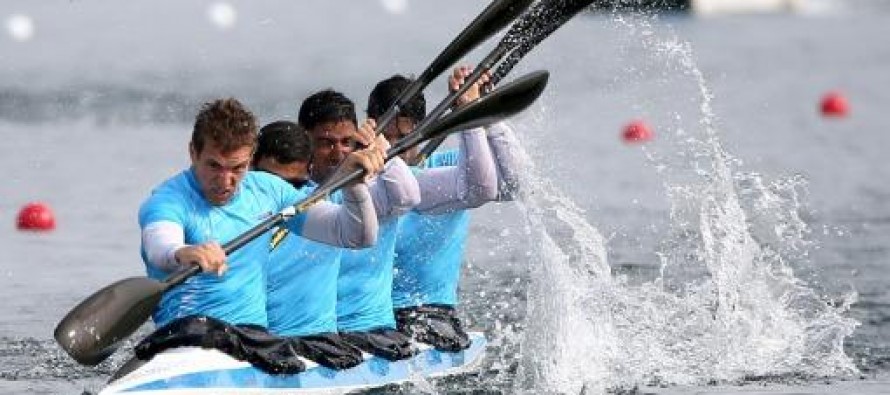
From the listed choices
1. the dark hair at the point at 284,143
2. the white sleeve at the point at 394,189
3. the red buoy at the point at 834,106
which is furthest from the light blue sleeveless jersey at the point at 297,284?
the red buoy at the point at 834,106

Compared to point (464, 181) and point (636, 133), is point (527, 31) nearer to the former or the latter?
point (464, 181)

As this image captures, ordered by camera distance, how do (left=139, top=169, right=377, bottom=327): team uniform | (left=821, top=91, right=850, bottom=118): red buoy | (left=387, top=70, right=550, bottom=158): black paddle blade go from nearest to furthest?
(left=139, top=169, right=377, bottom=327): team uniform < (left=387, top=70, right=550, bottom=158): black paddle blade < (left=821, top=91, right=850, bottom=118): red buoy

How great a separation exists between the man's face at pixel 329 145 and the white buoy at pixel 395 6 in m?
25.3

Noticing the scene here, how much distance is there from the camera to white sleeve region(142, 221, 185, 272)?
7707 millimetres

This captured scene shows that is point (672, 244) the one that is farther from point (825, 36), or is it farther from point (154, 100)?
point (825, 36)

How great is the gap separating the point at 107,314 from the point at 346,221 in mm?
1047

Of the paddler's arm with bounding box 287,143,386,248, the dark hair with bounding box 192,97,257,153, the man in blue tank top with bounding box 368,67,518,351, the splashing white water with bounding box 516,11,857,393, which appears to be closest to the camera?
the dark hair with bounding box 192,97,257,153

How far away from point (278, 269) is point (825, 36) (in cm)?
3013

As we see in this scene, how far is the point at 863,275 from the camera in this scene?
1411cm

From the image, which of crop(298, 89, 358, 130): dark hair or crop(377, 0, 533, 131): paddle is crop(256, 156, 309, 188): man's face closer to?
crop(298, 89, 358, 130): dark hair

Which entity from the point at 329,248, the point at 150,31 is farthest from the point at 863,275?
the point at 150,31

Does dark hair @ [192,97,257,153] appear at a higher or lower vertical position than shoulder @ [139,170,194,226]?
higher

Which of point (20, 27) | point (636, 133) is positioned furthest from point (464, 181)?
point (20, 27)

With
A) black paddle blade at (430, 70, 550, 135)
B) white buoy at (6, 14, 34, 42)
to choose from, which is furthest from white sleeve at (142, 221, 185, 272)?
white buoy at (6, 14, 34, 42)
